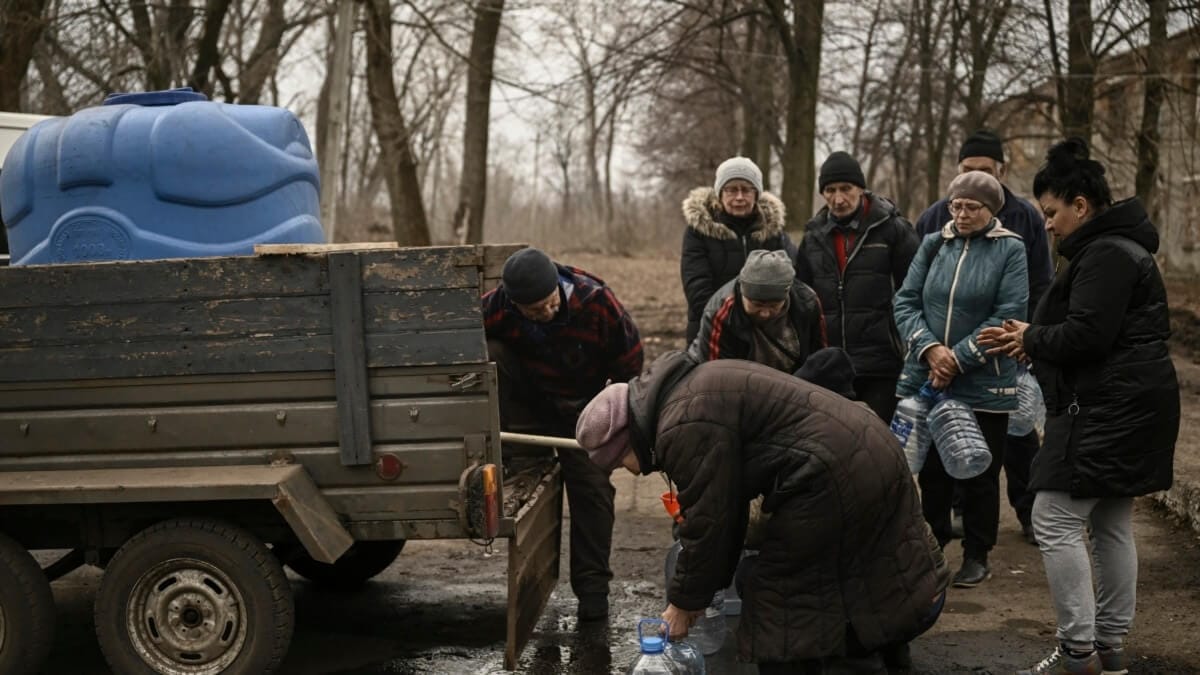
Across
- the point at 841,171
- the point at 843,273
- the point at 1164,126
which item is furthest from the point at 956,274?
the point at 1164,126

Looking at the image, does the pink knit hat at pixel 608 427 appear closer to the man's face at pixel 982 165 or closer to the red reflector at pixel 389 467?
the red reflector at pixel 389 467

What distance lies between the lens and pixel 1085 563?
4.23m

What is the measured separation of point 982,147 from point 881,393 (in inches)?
51.1

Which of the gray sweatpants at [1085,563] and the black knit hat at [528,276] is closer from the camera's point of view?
the gray sweatpants at [1085,563]

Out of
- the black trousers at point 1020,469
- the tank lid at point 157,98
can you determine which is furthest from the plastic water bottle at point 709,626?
the tank lid at point 157,98

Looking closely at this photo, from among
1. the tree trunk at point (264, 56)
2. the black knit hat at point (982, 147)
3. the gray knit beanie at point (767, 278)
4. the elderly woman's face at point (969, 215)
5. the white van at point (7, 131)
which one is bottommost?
the gray knit beanie at point (767, 278)

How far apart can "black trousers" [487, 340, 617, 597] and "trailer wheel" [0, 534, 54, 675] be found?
1.97 metres

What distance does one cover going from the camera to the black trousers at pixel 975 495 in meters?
5.43

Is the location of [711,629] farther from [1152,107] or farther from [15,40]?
[15,40]

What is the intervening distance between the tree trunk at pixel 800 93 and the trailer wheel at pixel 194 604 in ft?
38.9

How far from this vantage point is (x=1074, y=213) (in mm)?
4234

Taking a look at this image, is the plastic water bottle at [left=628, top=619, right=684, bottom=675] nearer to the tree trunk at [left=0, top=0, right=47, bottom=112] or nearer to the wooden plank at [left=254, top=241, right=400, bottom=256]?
the wooden plank at [left=254, top=241, right=400, bottom=256]

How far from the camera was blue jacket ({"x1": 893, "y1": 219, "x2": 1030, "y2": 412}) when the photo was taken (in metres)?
5.29

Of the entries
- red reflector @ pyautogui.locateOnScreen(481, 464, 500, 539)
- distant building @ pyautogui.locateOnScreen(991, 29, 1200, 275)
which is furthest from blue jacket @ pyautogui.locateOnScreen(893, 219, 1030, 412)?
distant building @ pyautogui.locateOnScreen(991, 29, 1200, 275)
